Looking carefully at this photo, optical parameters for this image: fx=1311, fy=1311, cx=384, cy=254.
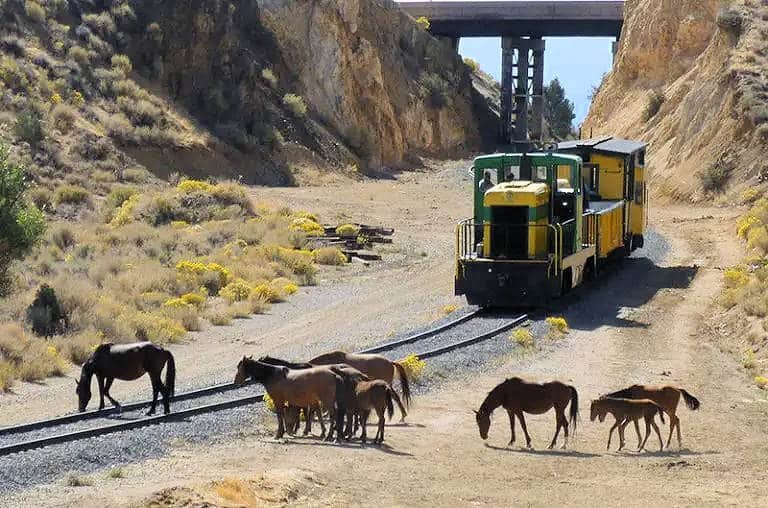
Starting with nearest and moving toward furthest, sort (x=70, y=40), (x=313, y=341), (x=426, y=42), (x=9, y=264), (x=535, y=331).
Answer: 1. (x=535, y=331)
2. (x=313, y=341)
3. (x=9, y=264)
4. (x=70, y=40)
5. (x=426, y=42)

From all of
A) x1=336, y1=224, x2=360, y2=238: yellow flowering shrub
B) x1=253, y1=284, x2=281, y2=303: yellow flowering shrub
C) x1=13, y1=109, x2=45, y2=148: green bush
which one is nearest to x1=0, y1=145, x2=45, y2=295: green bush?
x1=253, y1=284, x2=281, y2=303: yellow flowering shrub

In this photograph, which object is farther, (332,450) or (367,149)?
(367,149)

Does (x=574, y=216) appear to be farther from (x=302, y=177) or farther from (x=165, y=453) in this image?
(x=302, y=177)

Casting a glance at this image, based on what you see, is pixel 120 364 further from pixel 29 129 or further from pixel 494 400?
pixel 29 129

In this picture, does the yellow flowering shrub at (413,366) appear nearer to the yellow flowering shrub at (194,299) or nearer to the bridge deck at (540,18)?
the yellow flowering shrub at (194,299)

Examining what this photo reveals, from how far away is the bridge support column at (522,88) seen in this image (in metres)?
82.5

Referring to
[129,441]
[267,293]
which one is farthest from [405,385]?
[267,293]

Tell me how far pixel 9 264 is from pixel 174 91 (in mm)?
37858

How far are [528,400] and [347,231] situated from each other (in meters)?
30.6

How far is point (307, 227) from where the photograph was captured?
156 feet

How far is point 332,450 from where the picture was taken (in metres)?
15.8

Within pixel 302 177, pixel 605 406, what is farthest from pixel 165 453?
pixel 302 177

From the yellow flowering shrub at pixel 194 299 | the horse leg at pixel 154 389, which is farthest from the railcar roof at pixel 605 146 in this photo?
the horse leg at pixel 154 389

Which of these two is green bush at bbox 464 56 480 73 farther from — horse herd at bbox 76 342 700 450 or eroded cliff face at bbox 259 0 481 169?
horse herd at bbox 76 342 700 450
